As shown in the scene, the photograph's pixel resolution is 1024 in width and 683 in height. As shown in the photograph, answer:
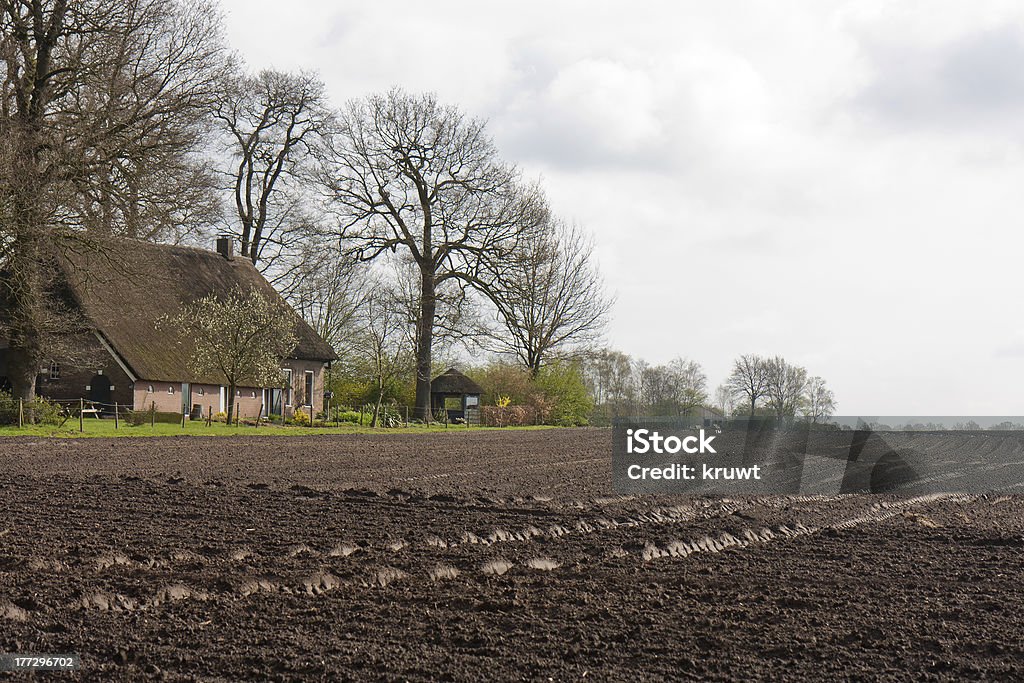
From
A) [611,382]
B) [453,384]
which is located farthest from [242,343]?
[611,382]

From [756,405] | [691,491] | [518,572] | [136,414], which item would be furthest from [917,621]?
[756,405]

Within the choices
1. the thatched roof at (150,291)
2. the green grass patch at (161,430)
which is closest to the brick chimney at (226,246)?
the thatched roof at (150,291)

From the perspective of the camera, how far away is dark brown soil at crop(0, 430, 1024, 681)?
607 centimetres

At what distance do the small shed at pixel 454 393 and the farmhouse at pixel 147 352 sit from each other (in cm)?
824

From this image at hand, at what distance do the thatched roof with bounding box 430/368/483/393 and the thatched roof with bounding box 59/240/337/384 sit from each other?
631 cm

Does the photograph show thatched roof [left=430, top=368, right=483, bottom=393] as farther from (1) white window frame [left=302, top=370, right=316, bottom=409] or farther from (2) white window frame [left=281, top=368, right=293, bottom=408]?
(2) white window frame [left=281, top=368, right=293, bottom=408]

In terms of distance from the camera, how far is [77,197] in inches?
1129

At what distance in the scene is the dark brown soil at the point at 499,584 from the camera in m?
6.07

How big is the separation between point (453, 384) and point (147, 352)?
19349mm

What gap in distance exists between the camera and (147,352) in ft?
142

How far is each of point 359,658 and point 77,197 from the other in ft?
83.8

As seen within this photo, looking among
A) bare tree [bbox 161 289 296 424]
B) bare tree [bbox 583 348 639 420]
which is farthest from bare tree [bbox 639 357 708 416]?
bare tree [bbox 161 289 296 424]

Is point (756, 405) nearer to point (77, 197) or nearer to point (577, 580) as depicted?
point (77, 197)

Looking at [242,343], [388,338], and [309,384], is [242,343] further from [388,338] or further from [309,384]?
[309,384]
